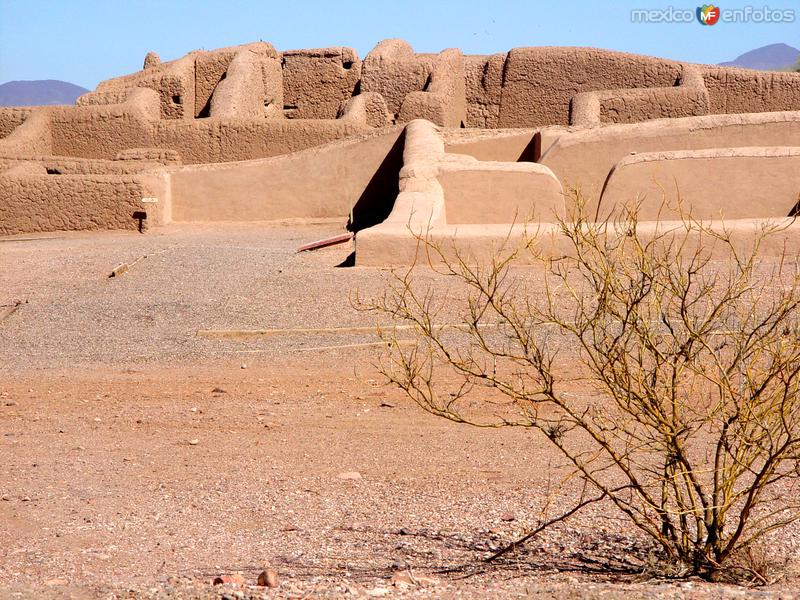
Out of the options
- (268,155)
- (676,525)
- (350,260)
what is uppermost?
(268,155)

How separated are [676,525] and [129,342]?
5.26 m

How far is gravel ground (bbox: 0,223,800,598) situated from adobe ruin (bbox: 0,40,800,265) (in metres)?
1.42

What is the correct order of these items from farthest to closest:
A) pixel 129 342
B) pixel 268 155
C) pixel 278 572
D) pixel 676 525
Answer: pixel 268 155 < pixel 129 342 < pixel 676 525 < pixel 278 572

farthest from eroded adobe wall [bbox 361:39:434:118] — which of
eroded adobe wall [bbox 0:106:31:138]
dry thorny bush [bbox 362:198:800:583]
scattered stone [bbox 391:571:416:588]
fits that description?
scattered stone [bbox 391:571:416:588]

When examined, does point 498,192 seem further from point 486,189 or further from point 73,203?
point 73,203

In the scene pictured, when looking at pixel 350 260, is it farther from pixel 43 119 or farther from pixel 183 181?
pixel 43 119

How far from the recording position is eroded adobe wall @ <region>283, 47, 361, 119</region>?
78.2ft

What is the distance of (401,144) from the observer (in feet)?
52.8

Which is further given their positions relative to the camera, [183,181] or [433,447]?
[183,181]

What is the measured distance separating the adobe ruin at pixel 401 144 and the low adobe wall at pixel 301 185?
2cm

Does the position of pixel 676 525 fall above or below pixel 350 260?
below

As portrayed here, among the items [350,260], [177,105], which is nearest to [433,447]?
[350,260]

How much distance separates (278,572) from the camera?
3.97 metres

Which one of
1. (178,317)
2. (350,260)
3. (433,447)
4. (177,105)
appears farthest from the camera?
(177,105)
